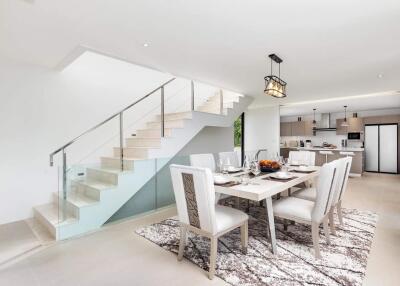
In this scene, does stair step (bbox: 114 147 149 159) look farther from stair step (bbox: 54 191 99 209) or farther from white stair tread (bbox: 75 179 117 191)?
stair step (bbox: 54 191 99 209)

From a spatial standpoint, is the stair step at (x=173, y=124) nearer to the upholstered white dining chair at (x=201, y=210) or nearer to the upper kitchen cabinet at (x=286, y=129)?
the upholstered white dining chair at (x=201, y=210)

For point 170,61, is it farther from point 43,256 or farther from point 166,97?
point 43,256

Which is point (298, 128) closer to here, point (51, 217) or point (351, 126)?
point (351, 126)

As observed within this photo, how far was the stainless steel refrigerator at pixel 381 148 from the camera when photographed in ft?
26.5

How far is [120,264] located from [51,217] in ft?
4.80

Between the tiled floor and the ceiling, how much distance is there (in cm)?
240

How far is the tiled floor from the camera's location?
203 centimetres

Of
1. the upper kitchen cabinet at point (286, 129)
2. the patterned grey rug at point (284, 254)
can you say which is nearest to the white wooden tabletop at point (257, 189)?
the patterned grey rug at point (284, 254)

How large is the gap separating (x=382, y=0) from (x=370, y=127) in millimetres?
8065

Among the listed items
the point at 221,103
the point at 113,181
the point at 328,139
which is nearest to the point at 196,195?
the point at 113,181

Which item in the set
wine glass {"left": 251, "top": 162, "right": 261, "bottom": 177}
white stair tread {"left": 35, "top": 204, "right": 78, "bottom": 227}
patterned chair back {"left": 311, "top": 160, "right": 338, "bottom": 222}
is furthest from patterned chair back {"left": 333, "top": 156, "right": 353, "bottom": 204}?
white stair tread {"left": 35, "top": 204, "right": 78, "bottom": 227}

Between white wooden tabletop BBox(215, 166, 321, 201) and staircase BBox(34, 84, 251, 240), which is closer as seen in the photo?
white wooden tabletop BBox(215, 166, 321, 201)

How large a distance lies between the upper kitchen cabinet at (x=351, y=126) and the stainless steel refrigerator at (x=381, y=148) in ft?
0.74

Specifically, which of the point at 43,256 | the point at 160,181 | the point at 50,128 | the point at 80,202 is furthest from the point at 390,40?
the point at 50,128
